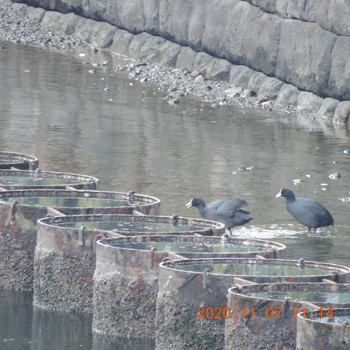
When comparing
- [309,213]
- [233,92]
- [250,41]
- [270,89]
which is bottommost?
[309,213]

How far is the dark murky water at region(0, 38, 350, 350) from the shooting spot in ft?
43.4

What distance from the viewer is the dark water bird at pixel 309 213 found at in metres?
13.9

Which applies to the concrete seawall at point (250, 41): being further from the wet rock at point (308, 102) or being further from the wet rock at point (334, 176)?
the wet rock at point (334, 176)

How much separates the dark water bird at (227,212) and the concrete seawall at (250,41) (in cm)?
853

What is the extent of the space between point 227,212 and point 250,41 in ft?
37.3

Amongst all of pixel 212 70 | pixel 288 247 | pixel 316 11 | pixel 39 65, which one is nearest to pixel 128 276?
pixel 288 247

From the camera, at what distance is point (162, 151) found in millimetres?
18969

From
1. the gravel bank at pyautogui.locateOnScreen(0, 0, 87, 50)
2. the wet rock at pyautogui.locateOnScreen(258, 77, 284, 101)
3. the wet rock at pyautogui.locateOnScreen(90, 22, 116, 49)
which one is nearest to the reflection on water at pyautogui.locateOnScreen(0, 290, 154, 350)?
the wet rock at pyautogui.locateOnScreen(258, 77, 284, 101)

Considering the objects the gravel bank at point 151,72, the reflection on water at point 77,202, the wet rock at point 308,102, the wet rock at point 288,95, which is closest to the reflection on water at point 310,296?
the reflection on water at point 77,202

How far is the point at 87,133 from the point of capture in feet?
67.4

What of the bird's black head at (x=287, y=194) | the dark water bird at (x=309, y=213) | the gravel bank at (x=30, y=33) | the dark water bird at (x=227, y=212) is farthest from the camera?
the gravel bank at (x=30, y=33)

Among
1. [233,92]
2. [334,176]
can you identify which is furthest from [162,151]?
[233,92]
